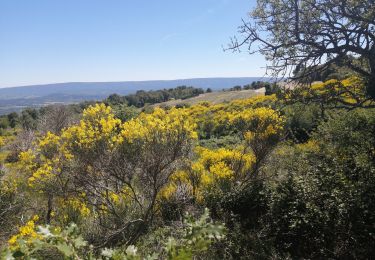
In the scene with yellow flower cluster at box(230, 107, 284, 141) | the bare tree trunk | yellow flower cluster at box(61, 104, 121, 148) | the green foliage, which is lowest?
the bare tree trunk

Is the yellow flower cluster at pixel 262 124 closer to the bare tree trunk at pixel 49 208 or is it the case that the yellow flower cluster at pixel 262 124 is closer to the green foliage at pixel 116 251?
the bare tree trunk at pixel 49 208

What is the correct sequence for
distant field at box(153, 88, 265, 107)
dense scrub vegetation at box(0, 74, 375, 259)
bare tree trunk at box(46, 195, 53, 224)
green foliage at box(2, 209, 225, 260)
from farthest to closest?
distant field at box(153, 88, 265, 107)
bare tree trunk at box(46, 195, 53, 224)
dense scrub vegetation at box(0, 74, 375, 259)
green foliage at box(2, 209, 225, 260)

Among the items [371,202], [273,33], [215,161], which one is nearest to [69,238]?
[371,202]

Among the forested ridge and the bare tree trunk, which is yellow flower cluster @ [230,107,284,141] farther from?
the bare tree trunk

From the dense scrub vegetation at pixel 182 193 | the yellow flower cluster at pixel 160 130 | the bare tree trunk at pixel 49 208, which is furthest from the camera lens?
the bare tree trunk at pixel 49 208

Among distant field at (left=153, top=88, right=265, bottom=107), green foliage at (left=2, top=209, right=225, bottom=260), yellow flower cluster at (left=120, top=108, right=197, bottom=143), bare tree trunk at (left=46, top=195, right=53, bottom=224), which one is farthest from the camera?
distant field at (left=153, top=88, right=265, bottom=107)

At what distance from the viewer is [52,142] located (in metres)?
7.96

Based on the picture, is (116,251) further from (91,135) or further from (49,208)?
(49,208)

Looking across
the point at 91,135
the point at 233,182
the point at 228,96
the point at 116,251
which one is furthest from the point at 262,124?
the point at 228,96

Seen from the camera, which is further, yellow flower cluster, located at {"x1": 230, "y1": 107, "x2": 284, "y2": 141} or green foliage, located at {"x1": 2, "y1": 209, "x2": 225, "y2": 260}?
yellow flower cluster, located at {"x1": 230, "y1": 107, "x2": 284, "y2": 141}

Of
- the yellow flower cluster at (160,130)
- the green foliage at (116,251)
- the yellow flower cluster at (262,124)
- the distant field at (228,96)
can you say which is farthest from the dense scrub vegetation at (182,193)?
the distant field at (228,96)

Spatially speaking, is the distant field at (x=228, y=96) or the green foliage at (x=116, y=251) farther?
the distant field at (x=228, y=96)

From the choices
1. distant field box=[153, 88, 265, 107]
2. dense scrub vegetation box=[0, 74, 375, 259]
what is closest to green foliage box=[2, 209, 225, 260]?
dense scrub vegetation box=[0, 74, 375, 259]

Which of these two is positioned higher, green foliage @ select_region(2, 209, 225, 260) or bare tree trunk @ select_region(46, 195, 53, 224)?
green foliage @ select_region(2, 209, 225, 260)
